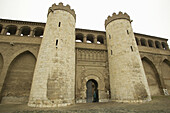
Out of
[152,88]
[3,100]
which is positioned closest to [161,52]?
[152,88]

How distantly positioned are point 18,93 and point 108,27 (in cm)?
1340

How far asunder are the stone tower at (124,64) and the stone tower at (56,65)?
16.0 feet

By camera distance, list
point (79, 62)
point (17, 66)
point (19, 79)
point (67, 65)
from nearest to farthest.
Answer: point (67, 65) < point (19, 79) < point (17, 66) < point (79, 62)

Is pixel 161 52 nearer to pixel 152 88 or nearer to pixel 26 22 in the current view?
pixel 152 88

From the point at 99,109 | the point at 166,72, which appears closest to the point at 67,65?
the point at 99,109

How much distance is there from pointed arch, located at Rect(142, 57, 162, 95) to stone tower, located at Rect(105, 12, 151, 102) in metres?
4.75

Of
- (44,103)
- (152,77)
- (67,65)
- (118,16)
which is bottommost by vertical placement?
(44,103)

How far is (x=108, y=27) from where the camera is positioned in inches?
527

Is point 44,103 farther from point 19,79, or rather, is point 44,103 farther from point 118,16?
point 118,16

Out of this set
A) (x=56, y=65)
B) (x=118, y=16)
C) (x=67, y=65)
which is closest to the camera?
(x=56, y=65)

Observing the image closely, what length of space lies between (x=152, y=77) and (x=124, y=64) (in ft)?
22.9

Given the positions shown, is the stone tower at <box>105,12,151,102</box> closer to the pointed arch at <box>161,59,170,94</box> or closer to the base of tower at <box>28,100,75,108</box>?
the base of tower at <box>28,100,75,108</box>

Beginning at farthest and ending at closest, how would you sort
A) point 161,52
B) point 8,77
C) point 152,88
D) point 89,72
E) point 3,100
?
point 161,52 < point 152,88 < point 89,72 < point 8,77 < point 3,100

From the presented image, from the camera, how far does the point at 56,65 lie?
8.48m
